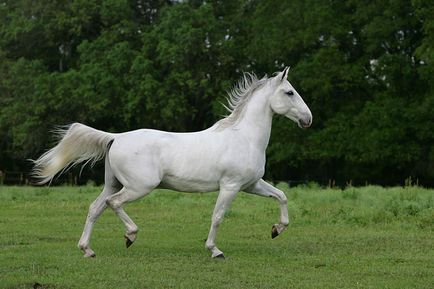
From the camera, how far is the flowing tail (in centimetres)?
1065

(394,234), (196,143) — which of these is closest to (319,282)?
(196,143)

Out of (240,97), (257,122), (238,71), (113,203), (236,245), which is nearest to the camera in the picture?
(113,203)

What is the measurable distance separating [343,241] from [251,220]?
138 inches

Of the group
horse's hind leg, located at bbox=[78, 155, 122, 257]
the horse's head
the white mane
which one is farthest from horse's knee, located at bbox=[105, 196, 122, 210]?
the horse's head

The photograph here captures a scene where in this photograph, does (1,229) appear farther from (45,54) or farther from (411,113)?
(45,54)

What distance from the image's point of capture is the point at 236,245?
38.5 ft

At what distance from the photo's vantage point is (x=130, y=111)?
134 ft

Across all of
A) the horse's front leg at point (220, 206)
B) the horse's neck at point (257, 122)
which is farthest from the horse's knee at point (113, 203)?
the horse's neck at point (257, 122)

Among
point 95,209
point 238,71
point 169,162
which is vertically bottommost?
point 95,209

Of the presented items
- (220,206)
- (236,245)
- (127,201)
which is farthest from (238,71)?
(127,201)

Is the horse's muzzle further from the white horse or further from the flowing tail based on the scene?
the flowing tail

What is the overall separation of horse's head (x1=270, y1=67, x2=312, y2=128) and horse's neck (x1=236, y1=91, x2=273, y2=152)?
135 millimetres

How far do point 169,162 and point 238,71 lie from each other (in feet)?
105

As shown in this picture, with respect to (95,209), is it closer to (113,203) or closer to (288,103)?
(113,203)
